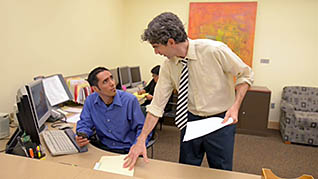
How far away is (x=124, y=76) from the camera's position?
14.4ft

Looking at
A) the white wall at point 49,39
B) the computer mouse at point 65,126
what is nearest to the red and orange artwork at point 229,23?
the white wall at point 49,39

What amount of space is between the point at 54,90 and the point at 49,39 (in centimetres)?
68

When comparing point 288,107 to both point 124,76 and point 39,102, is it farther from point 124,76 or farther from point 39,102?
point 39,102

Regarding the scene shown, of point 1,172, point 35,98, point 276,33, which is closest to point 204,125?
point 1,172

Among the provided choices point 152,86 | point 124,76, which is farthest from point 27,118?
point 124,76

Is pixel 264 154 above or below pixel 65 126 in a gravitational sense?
below

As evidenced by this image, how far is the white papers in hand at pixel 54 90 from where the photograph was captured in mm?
2539

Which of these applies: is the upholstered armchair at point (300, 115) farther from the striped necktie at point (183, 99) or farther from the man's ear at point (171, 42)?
the man's ear at point (171, 42)

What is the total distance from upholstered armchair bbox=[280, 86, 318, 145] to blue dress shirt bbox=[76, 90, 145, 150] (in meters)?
3.01

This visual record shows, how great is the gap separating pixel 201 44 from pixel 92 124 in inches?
42.7

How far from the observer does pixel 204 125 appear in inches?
47.3

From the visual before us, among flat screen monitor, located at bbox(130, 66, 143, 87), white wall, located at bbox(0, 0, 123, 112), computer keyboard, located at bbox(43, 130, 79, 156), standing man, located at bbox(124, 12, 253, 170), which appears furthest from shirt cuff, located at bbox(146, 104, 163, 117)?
flat screen monitor, located at bbox(130, 66, 143, 87)

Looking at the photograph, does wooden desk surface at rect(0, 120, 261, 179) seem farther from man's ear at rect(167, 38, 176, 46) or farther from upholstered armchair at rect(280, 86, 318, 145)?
upholstered armchair at rect(280, 86, 318, 145)

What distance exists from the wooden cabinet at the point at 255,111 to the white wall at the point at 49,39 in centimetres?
266
